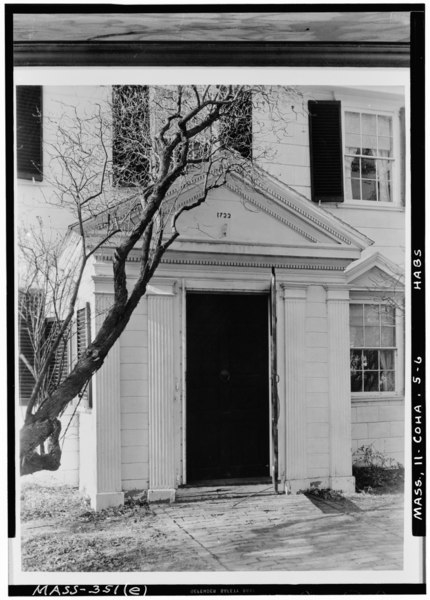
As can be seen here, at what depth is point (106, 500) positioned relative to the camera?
4.50 meters

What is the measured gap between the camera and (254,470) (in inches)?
187

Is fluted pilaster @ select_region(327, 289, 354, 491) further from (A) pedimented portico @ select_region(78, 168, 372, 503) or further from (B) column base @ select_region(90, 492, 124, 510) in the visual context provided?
(B) column base @ select_region(90, 492, 124, 510)

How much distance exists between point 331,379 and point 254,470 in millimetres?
835

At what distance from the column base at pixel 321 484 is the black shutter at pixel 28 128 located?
276 cm

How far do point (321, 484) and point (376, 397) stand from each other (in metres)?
0.72

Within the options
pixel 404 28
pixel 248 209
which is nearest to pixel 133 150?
pixel 248 209

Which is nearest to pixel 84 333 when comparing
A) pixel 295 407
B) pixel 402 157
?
pixel 295 407

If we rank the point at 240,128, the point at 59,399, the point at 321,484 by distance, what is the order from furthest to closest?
the point at 321,484 → the point at 240,128 → the point at 59,399

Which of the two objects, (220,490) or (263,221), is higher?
(263,221)

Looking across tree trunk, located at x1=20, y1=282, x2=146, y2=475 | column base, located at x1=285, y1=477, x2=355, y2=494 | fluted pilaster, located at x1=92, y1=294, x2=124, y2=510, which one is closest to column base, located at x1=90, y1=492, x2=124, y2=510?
fluted pilaster, located at x1=92, y1=294, x2=124, y2=510

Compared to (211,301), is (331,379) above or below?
below

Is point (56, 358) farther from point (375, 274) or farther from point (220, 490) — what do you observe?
point (375, 274)

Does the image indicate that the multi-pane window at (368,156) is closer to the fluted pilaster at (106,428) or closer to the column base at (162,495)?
the fluted pilaster at (106,428)

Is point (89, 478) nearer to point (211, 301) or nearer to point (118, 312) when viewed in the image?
point (118, 312)
